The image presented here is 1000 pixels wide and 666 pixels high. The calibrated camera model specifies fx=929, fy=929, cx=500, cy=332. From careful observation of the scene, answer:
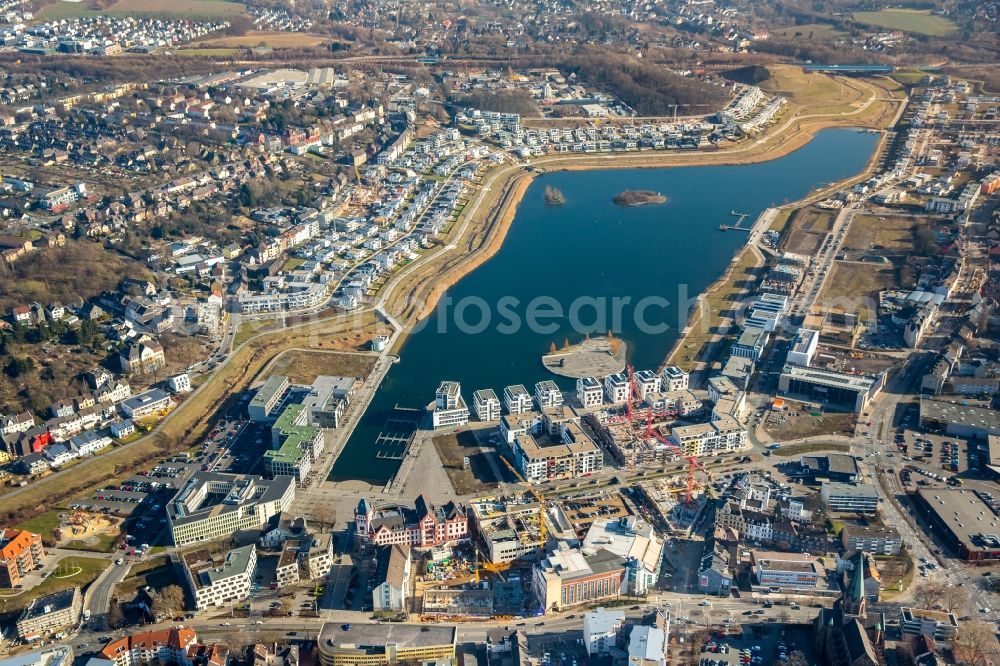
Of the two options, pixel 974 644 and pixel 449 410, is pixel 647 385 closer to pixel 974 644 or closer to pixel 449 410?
pixel 449 410

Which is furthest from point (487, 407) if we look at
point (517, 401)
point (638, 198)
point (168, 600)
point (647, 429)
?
point (638, 198)

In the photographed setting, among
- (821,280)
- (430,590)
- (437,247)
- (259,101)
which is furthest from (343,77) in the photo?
(430,590)

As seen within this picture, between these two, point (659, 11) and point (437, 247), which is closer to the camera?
point (437, 247)

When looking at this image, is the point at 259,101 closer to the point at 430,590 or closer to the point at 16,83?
the point at 16,83

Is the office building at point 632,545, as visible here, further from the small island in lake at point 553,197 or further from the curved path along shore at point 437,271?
the small island in lake at point 553,197

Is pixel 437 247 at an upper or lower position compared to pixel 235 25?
lower

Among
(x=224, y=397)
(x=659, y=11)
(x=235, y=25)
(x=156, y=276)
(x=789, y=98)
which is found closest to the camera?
(x=224, y=397)

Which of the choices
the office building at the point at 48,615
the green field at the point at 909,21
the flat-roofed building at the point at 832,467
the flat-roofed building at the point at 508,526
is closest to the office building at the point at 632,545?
the flat-roofed building at the point at 508,526
